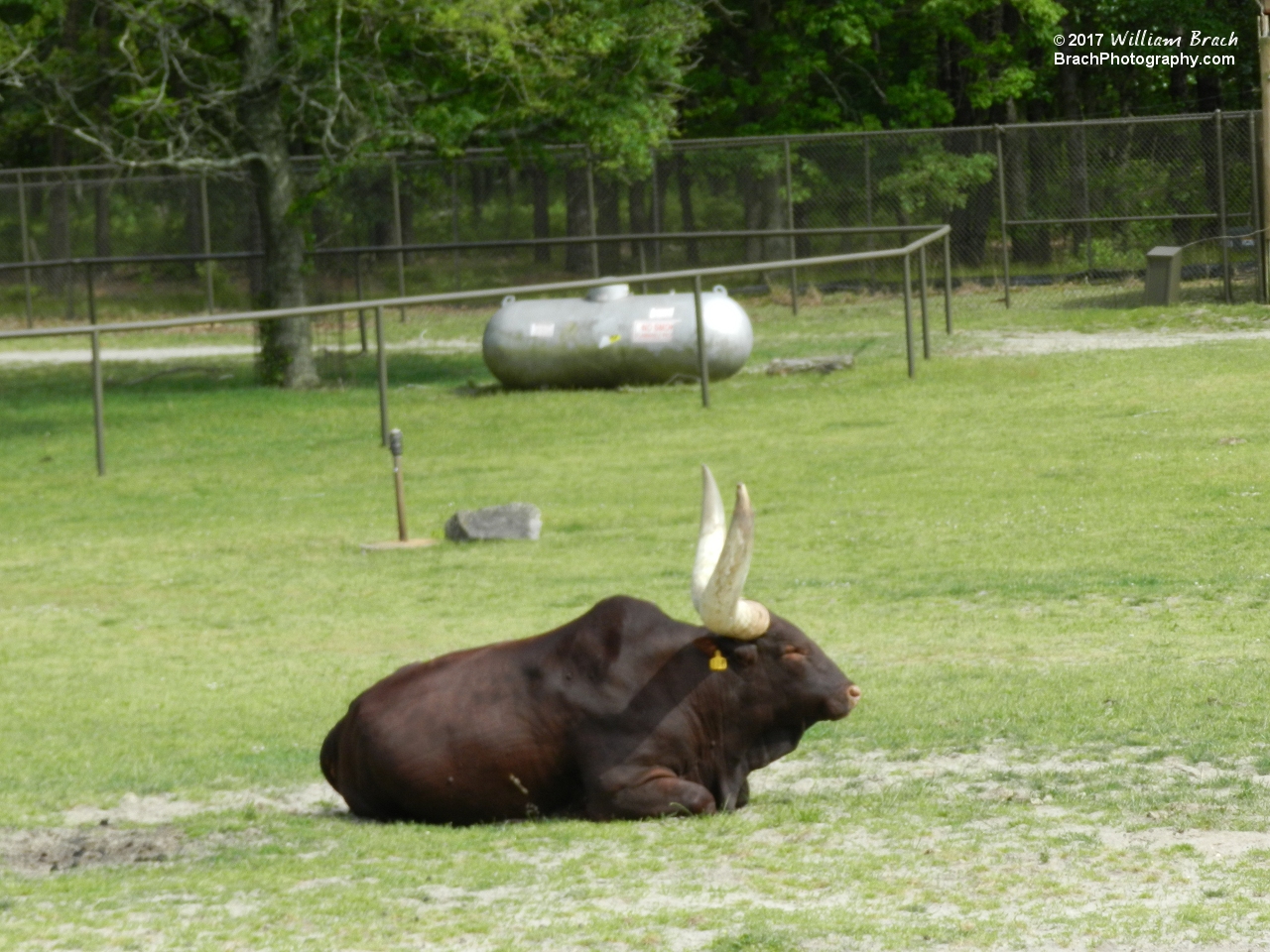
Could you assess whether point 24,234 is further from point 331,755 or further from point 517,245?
point 331,755

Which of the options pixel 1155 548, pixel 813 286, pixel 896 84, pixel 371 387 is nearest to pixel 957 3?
pixel 896 84

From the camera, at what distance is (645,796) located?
660 centimetres

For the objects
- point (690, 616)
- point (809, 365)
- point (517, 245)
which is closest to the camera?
point (690, 616)

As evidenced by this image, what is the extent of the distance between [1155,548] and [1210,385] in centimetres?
722

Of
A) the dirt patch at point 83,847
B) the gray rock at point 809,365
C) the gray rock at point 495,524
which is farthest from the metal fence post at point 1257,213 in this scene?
the dirt patch at point 83,847

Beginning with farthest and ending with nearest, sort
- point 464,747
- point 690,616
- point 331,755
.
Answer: point 690,616 < point 331,755 < point 464,747

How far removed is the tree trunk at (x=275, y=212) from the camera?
80.9ft

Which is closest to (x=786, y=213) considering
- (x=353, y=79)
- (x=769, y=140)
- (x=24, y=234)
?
(x=769, y=140)

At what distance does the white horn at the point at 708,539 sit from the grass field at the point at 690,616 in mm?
840

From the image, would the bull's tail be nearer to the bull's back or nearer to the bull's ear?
the bull's back

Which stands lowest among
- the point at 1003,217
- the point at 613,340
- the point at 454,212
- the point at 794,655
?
the point at 794,655

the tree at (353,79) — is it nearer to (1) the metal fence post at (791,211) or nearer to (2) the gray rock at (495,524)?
(1) the metal fence post at (791,211)

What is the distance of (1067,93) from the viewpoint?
4241 cm

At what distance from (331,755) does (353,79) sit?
19163 millimetres
